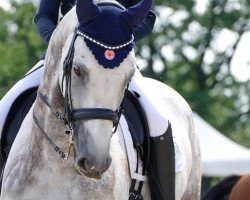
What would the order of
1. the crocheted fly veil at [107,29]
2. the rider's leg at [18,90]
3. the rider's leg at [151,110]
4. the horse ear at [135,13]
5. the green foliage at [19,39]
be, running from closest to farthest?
the crocheted fly veil at [107,29] < the horse ear at [135,13] < the rider's leg at [18,90] < the rider's leg at [151,110] < the green foliage at [19,39]

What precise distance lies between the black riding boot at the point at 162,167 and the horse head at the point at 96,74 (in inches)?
69.2

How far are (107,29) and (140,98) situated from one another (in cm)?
166

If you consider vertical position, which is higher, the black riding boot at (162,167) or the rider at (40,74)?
the rider at (40,74)

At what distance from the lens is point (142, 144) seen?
349 inches

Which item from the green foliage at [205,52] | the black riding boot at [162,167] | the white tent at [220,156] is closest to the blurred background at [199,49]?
the green foliage at [205,52]

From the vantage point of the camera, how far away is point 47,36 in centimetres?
855

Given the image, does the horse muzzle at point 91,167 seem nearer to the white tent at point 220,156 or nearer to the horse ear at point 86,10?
the horse ear at point 86,10

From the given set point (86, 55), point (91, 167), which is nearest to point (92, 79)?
point (86, 55)

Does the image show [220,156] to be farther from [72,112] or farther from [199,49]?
[199,49]

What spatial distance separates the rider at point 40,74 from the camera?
338 inches

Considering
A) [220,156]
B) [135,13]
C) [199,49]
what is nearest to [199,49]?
[199,49]

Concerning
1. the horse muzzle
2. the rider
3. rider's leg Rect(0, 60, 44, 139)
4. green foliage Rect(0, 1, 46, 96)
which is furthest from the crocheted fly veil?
green foliage Rect(0, 1, 46, 96)

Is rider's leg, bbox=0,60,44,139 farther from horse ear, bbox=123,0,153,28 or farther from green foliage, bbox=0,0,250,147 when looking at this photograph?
green foliage, bbox=0,0,250,147

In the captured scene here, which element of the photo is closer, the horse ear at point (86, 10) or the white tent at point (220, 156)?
the horse ear at point (86, 10)
